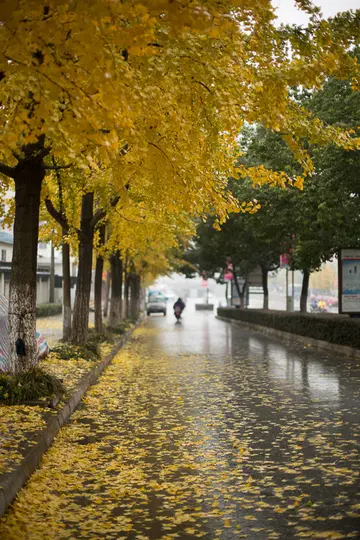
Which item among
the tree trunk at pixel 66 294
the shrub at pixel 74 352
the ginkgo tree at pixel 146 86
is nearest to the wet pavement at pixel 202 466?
the shrub at pixel 74 352

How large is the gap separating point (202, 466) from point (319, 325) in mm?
19173

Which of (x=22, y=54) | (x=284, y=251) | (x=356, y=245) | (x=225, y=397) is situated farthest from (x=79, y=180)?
(x=284, y=251)

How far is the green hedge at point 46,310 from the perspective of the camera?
1894 inches

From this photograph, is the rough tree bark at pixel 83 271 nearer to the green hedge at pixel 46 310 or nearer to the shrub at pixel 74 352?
the shrub at pixel 74 352

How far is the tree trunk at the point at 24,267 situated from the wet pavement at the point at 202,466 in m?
1.34

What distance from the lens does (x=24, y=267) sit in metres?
11.7

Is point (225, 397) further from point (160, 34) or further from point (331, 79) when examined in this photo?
point (331, 79)

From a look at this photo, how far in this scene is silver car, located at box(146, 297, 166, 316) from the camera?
77.7 m

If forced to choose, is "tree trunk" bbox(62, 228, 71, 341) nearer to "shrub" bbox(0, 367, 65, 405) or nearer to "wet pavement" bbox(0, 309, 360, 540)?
"wet pavement" bbox(0, 309, 360, 540)

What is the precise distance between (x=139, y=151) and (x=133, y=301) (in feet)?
161

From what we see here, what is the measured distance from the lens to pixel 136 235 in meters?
24.6

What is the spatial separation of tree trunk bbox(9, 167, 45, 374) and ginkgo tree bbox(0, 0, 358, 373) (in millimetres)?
19

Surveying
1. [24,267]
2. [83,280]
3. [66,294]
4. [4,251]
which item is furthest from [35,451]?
[4,251]

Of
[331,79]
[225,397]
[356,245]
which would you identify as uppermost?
[331,79]
